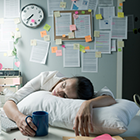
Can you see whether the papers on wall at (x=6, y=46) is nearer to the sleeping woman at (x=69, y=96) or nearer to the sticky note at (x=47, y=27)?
the sticky note at (x=47, y=27)

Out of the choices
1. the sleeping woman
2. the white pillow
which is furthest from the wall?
the white pillow

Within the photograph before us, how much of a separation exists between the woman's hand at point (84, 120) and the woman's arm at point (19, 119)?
173 millimetres

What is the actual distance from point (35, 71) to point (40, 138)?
6.89 ft

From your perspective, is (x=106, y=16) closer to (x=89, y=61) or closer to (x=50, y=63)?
(x=89, y=61)

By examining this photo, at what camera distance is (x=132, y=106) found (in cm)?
87

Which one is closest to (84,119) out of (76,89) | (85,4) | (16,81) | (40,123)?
(40,123)

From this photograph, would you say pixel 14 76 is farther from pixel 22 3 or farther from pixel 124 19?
pixel 124 19

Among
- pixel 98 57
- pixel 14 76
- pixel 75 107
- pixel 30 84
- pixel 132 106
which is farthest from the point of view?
pixel 98 57

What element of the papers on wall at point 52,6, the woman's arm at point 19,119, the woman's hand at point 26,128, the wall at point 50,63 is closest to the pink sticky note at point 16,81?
the wall at point 50,63

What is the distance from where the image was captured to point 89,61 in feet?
8.60

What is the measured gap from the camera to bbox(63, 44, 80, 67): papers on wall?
2.63 meters

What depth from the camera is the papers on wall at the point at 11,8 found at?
2.64 m

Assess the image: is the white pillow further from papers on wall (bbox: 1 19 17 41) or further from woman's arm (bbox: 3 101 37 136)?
papers on wall (bbox: 1 19 17 41)

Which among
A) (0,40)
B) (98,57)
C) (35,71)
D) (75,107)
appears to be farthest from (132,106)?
(0,40)
